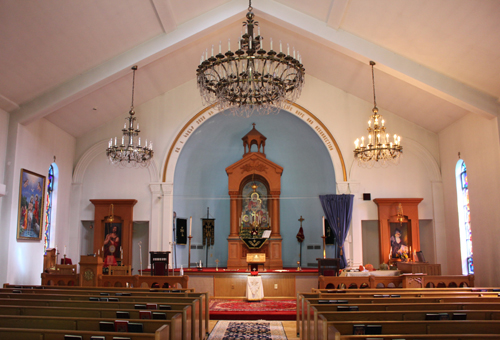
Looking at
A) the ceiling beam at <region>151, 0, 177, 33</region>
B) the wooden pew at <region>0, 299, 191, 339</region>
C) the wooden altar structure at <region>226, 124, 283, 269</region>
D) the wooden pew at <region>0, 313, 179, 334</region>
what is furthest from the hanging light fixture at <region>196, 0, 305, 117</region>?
the wooden altar structure at <region>226, 124, 283, 269</region>

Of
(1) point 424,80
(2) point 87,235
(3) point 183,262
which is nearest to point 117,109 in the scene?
(2) point 87,235

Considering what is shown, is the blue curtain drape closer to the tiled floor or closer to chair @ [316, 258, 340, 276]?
chair @ [316, 258, 340, 276]

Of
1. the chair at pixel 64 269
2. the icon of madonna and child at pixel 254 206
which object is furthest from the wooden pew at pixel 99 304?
the icon of madonna and child at pixel 254 206

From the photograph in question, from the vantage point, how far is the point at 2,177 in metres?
8.54

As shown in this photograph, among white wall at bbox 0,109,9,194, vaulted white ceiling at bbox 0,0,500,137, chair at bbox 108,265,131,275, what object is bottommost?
chair at bbox 108,265,131,275

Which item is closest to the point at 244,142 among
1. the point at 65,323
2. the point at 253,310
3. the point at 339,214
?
the point at 339,214

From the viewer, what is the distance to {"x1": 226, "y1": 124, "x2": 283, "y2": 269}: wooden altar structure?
1177 centimetres

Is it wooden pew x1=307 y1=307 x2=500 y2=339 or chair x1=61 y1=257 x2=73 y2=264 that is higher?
chair x1=61 y1=257 x2=73 y2=264

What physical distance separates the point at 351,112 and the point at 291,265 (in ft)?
15.8

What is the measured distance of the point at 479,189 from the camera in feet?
30.1

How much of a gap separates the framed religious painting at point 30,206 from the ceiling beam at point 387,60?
6.08 meters

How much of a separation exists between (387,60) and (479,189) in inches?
136

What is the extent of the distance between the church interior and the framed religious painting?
0.14 ft

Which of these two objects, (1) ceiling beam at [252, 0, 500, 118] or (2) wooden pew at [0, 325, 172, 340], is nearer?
(2) wooden pew at [0, 325, 172, 340]
